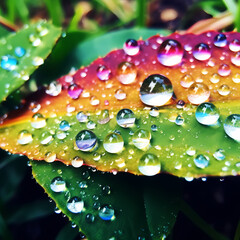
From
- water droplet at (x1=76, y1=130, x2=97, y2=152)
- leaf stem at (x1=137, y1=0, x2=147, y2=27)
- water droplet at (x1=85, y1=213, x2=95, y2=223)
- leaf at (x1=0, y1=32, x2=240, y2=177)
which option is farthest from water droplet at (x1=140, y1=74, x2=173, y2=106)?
leaf stem at (x1=137, y1=0, x2=147, y2=27)

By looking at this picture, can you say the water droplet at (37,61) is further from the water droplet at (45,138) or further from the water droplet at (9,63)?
the water droplet at (45,138)

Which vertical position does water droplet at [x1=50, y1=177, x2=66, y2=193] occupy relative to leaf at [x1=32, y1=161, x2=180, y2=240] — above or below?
above

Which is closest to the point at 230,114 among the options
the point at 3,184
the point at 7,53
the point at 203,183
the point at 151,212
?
the point at 151,212

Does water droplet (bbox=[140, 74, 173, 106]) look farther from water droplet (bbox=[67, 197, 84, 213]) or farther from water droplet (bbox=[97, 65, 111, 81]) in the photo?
water droplet (bbox=[67, 197, 84, 213])

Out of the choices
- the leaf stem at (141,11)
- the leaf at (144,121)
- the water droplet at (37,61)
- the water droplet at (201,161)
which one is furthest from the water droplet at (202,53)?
the leaf stem at (141,11)

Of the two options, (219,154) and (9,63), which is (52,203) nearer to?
(9,63)

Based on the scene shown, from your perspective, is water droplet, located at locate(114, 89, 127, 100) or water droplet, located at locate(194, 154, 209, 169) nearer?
water droplet, located at locate(194, 154, 209, 169)

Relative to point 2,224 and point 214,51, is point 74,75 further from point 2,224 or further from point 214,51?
point 2,224
